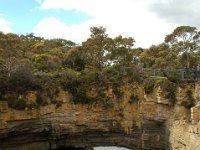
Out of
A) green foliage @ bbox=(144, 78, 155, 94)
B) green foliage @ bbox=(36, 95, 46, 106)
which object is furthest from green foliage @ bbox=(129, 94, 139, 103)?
green foliage @ bbox=(36, 95, 46, 106)

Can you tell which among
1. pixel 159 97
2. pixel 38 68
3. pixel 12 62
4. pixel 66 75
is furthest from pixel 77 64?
pixel 159 97

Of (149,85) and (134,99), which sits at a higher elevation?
(149,85)

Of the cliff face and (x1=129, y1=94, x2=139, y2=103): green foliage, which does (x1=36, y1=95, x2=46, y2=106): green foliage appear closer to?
the cliff face

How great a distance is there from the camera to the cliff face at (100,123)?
26516mm

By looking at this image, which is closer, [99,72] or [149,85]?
[149,85]

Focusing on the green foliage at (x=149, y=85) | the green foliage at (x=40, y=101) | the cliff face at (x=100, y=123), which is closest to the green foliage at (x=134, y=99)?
the cliff face at (x=100, y=123)

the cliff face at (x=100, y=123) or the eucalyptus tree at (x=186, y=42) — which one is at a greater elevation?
the eucalyptus tree at (x=186, y=42)

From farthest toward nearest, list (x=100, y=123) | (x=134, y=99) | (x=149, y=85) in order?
(x=134, y=99) → (x=100, y=123) → (x=149, y=85)

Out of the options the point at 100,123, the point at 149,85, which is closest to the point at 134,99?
the point at 149,85

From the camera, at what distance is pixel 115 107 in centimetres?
2886

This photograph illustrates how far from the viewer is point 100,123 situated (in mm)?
28703

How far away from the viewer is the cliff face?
26516 millimetres

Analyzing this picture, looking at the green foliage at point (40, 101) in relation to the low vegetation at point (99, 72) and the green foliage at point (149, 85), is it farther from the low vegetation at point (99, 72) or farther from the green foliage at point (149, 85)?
the green foliage at point (149, 85)

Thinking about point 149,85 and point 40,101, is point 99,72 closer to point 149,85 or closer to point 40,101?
point 149,85
